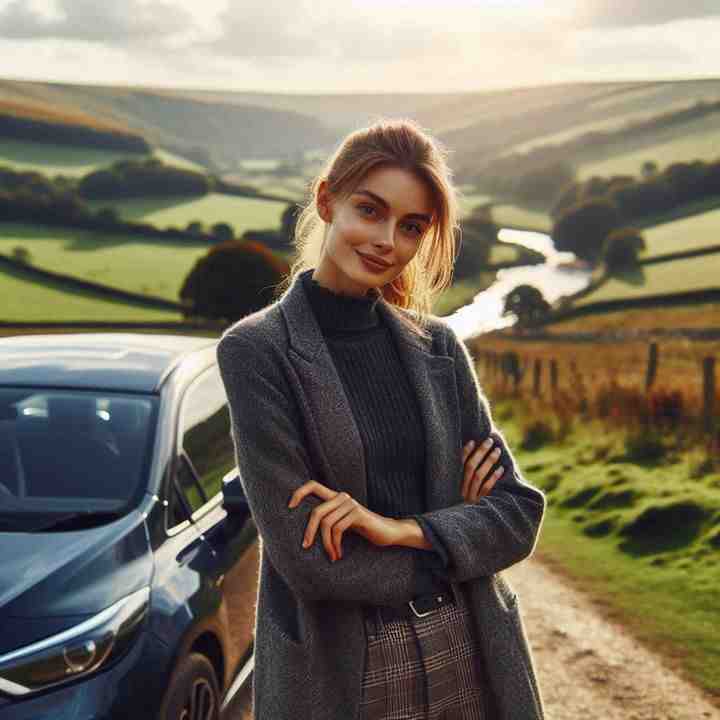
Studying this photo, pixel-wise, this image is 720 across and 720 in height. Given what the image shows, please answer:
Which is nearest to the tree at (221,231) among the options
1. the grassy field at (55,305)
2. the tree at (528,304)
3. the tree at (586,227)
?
the grassy field at (55,305)

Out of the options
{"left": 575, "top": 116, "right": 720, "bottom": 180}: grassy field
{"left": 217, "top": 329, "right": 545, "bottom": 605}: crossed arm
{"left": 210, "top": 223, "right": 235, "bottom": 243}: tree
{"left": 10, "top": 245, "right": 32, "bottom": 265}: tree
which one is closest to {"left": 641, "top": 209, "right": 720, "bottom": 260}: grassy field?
{"left": 575, "top": 116, "right": 720, "bottom": 180}: grassy field

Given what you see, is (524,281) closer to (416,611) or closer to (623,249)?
(623,249)

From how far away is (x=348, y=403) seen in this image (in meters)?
1.96

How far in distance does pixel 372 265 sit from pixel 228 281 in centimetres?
4506

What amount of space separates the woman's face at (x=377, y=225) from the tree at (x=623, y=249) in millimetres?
48696

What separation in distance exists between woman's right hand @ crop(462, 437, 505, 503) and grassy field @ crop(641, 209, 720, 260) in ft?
141

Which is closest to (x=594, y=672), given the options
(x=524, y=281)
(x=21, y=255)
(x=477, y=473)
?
(x=477, y=473)

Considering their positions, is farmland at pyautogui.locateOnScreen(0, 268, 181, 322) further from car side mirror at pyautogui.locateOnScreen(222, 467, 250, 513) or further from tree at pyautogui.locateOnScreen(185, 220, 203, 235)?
car side mirror at pyautogui.locateOnScreen(222, 467, 250, 513)

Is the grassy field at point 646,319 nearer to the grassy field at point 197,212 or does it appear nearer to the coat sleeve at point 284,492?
the coat sleeve at point 284,492

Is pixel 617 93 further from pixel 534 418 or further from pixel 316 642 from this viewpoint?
pixel 316 642

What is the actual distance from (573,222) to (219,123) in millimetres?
56341

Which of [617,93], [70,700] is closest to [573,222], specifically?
[617,93]

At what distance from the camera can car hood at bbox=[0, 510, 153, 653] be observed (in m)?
2.73

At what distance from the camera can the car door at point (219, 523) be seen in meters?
3.58
